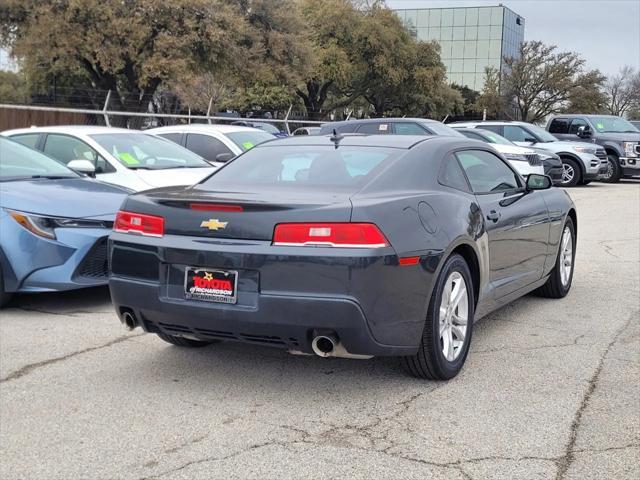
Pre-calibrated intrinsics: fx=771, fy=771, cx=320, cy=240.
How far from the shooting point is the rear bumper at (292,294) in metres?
3.92

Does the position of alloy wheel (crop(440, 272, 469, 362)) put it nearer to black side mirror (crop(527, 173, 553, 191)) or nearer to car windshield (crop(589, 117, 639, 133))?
black side mirror (crop(527, 173, 553, 191))

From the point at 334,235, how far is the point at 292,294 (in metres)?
0.37

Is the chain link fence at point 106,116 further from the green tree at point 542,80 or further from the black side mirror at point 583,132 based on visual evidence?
the green tree at point 542,80

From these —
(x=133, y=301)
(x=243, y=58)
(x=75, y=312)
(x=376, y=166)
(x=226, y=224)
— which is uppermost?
(x=243, y=58)

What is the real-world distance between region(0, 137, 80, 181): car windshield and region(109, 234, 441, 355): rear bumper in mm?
3338

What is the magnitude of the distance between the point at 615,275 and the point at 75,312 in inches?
210

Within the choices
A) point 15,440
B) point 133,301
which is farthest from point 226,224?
point 15,440

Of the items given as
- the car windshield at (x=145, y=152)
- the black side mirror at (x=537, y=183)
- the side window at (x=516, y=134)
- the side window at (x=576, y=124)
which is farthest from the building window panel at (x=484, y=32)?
the black side mirror at (x=537, y=183)

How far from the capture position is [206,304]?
4.13 m

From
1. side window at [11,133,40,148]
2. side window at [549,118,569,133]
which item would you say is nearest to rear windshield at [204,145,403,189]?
side window at [11,133,40,148]

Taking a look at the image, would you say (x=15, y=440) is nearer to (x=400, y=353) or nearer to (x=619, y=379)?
(x=400, y=353)

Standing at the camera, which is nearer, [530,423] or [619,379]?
[530,423]

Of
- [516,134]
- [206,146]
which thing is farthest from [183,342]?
[516,134]

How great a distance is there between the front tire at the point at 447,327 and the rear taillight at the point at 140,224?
1.60m
